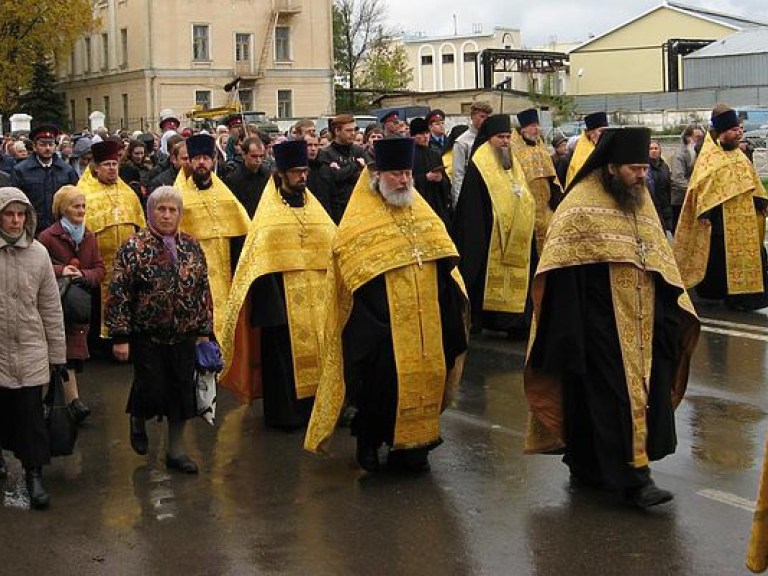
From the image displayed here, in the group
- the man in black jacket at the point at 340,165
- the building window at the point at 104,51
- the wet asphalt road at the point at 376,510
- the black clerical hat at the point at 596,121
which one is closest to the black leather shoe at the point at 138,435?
the wet asphalt road at the point at 376,510

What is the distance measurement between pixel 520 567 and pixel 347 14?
70.4 meters

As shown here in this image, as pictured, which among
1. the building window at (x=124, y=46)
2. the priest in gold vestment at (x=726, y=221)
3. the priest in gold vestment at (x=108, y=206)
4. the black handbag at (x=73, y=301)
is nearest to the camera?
the black handbag at (x=73, y=301)

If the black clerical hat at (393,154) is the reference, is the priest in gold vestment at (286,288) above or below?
below

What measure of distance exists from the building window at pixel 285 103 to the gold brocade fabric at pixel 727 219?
5120 centimetres

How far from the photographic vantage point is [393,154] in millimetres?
7102

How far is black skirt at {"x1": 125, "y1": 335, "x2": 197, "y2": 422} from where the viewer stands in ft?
24.4

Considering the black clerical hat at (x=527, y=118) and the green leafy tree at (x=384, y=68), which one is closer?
the black clerical hat at (x=527, y=118)

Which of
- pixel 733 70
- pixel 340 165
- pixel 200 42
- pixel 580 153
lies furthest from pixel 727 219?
pixel 200 42

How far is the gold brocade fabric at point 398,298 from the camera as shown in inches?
278

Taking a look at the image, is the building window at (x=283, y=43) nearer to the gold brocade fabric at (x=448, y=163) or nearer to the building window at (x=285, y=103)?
the building window at (x=285, y=103)

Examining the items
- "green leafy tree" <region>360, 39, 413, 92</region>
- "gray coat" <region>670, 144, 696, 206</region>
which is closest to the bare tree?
"green leafy tree" <region>360, 39, 413, 92</region>

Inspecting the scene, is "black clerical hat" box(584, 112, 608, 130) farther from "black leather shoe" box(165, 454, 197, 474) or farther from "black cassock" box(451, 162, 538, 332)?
"black leather shoe" box(165, 454, 197, 474)

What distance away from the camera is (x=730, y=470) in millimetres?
7195

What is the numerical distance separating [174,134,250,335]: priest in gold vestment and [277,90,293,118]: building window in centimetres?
5348
